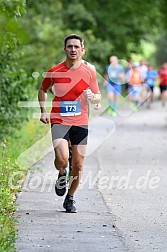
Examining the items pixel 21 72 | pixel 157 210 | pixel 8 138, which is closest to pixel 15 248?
pixel 157 210

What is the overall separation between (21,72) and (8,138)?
65.1 inches

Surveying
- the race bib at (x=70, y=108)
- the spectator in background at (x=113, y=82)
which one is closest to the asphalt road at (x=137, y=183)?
the race bib at (x=70, y=108)

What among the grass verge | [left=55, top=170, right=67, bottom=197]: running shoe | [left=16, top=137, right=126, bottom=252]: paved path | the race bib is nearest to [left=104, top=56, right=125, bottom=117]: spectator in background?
the grass verge

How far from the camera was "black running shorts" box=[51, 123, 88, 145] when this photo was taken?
1023cm

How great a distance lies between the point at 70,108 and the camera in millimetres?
10180

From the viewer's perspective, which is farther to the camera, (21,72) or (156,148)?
(156,148)

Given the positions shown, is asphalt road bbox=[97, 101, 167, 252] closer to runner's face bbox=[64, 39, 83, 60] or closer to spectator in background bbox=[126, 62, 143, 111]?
runner's face bbox=[64, 39, 83, 60]

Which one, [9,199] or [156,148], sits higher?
[9,199]

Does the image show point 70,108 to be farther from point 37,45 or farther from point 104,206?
point 37,45

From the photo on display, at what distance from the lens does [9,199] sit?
1021 centimetres

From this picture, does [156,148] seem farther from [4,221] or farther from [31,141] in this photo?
[4,221]

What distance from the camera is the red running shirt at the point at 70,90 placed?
10188 millimetres

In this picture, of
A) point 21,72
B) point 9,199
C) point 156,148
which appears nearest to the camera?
point 9,199

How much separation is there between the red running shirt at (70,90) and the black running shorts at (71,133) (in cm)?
5
